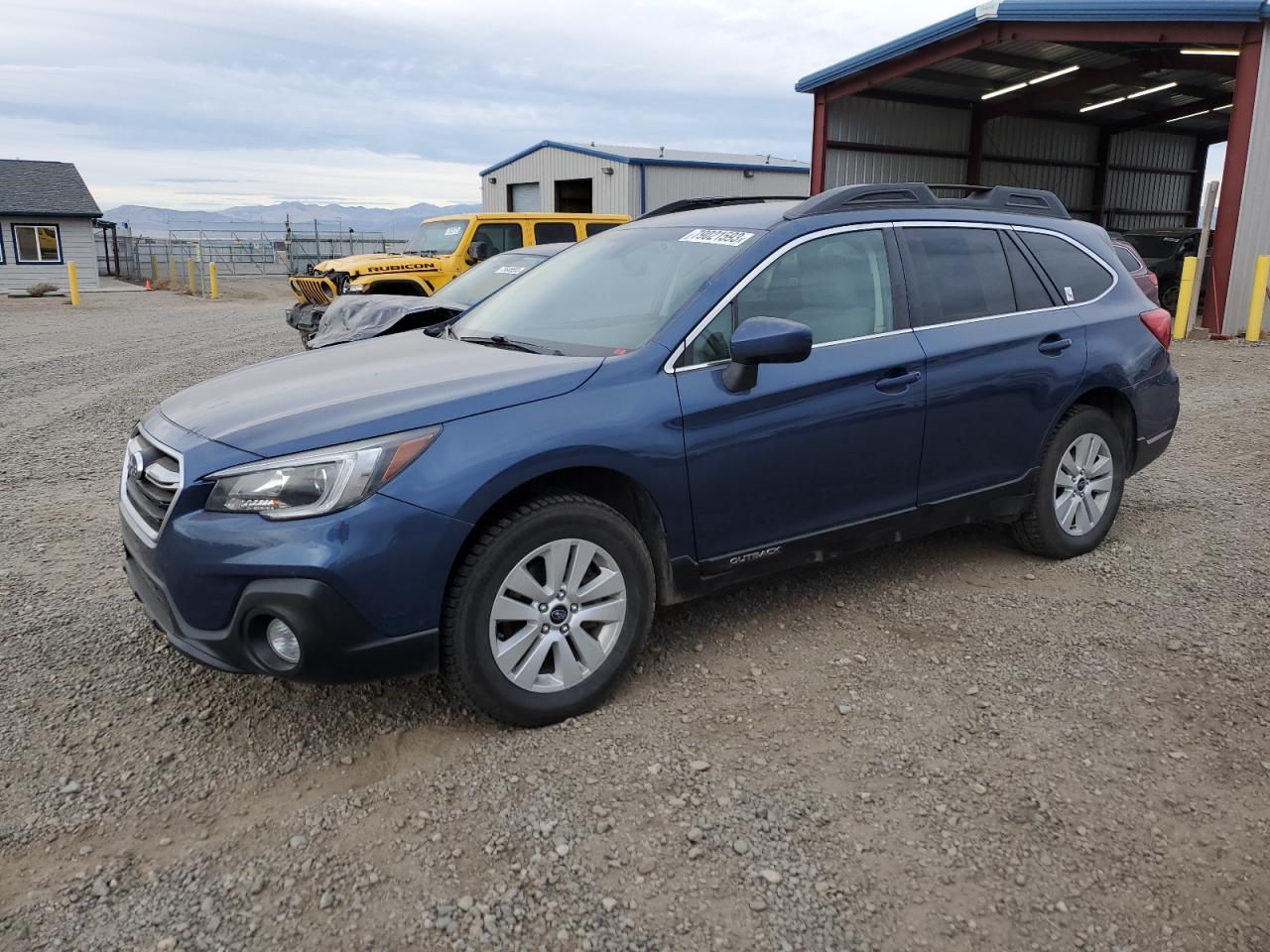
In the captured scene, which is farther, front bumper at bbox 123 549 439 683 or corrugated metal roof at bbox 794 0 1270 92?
corrugated metal roof at bbox 794 0 1270 92

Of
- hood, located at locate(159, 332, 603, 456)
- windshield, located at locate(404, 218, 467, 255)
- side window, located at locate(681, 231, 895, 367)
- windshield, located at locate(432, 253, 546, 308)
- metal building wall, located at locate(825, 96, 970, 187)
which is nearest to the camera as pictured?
hood, located at locate(159, 332, 603, 456)

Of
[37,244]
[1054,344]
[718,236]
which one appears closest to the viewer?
[718,236]

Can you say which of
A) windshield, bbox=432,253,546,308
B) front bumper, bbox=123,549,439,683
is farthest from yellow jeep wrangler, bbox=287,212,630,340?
front bumper, bbox=123,549,439,683

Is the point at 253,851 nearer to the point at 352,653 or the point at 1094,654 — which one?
the point at 352,653

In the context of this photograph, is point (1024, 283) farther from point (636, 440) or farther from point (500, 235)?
point (500, 235)

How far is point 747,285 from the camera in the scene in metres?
3.75

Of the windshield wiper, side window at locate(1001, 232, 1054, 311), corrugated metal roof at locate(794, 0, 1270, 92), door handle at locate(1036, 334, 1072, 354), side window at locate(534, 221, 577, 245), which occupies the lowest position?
door handle at locate(1036, 334, 1072, 354)

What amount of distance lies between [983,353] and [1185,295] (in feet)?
38.3

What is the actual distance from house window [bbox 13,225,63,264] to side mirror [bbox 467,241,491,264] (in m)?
23.8

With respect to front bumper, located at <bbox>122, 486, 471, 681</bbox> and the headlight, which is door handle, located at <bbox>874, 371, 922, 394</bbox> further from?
the headlight

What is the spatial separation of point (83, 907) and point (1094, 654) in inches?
135

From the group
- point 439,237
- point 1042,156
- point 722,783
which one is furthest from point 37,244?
point 722,783

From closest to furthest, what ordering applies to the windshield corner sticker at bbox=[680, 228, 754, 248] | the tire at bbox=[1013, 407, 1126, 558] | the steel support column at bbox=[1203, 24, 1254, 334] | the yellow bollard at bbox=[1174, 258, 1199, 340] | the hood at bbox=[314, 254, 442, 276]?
the windshield corner sticker at bbox=[680, 228, 754, 248] → the tire at bbox=[1013, 407, 1126, 558] → the hood at bbox=[314, 254, 442, 276] → the steel support column at bbox=[1203, 24, 1254, 334] → the yellow bollard at bbox=[1174, 258, 1199, 340]

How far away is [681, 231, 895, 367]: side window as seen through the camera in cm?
367
